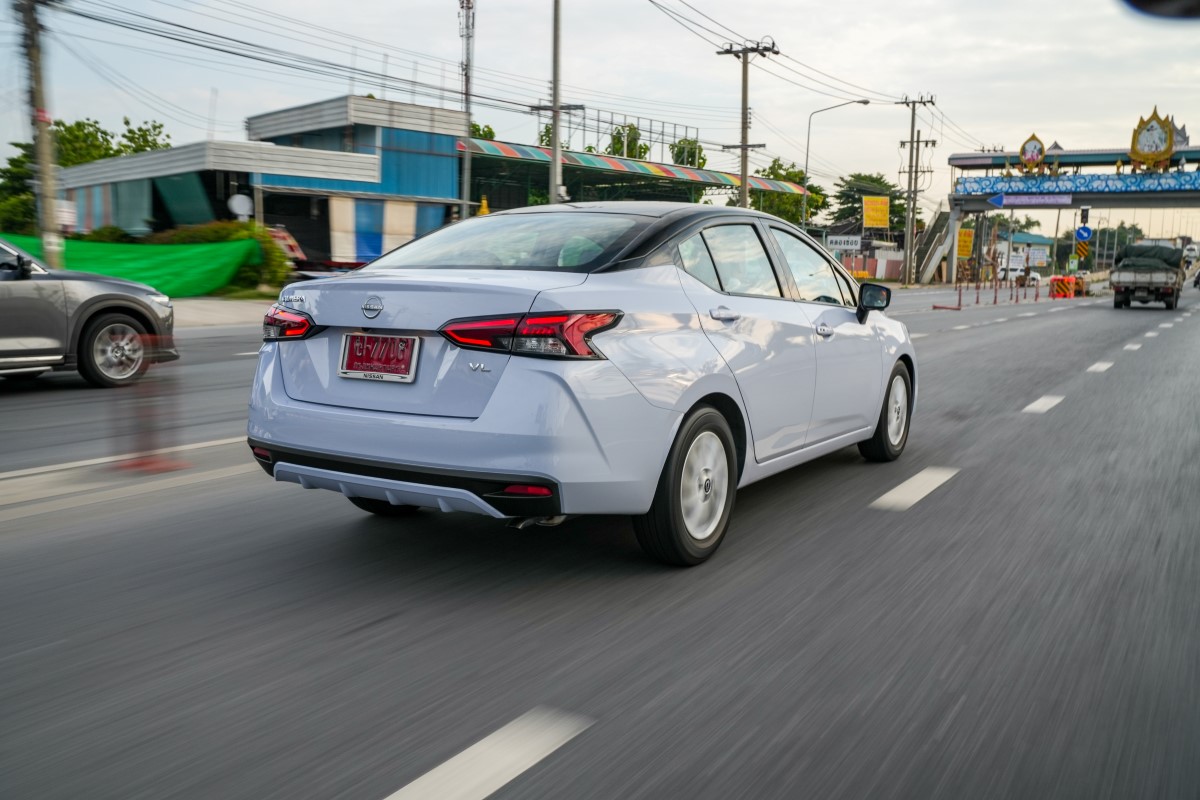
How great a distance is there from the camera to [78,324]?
33.6ft

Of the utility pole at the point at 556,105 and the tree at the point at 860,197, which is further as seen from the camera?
the tree at the point at 860,197

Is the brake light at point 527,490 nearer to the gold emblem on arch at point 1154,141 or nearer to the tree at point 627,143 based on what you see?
the tree at point 627,143

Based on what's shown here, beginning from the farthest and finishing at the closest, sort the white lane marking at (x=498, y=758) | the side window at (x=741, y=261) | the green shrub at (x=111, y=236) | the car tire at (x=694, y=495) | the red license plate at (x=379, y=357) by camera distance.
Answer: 1. the green shrub at (x=111, y=236)
2. the side window at (x=741, y=261)
3. the car tire at (x=694, y=495)
4. the red license plate at (x=379, y=357)
5. the white lane marking at (x=498, y=758)

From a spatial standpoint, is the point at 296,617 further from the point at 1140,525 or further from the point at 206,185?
the point at 206,185

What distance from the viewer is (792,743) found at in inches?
114

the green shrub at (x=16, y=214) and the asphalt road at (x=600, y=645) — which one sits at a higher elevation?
the green shrub at (x=16, y=214)

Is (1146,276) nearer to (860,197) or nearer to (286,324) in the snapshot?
(286,324)

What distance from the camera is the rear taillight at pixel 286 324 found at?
171 inches

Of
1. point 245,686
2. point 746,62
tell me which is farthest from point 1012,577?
point 746,62

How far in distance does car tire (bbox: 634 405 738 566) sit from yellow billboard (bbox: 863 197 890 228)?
80.2 meters

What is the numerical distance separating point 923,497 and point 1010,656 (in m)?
2.55

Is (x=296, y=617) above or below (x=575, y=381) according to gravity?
below

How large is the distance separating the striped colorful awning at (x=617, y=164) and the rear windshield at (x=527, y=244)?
37.7 m

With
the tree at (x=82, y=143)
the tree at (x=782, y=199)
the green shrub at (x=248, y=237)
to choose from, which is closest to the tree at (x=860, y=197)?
the tree at (x=782, y=199)
